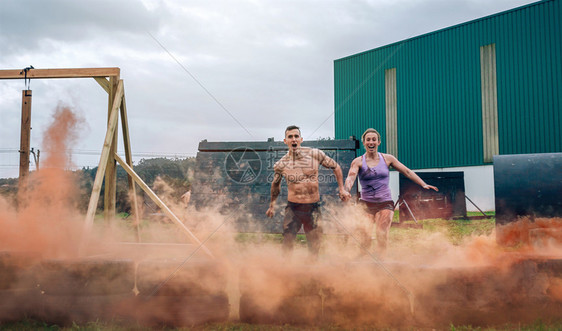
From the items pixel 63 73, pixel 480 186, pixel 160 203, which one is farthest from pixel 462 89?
pixel 63 73

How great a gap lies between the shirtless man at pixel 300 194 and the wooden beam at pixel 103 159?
2.29 metres

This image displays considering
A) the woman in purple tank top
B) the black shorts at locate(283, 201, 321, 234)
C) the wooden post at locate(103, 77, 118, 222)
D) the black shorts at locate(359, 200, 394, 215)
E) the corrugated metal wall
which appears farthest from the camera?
the corrugated metal wall

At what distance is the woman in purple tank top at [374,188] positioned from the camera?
5930 millimetres

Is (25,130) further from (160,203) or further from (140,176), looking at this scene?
(140,176)

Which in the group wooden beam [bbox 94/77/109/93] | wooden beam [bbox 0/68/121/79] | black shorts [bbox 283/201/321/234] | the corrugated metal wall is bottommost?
black shorts [bbox 283/201/321/234]

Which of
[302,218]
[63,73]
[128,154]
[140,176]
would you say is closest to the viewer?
[302,218]

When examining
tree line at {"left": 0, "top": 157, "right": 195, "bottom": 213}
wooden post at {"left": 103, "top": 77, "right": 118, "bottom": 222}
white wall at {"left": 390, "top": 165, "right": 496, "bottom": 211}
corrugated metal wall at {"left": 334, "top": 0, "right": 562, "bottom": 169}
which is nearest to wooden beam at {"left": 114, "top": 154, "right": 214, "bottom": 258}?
wooden post at {"left": 103, "top": 77, "right": 118, "bottom": 222}

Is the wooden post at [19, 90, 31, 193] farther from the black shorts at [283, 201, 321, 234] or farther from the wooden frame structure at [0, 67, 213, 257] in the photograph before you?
the black shorts at [283, 201, 321, 234]

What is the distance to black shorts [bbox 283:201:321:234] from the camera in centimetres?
559

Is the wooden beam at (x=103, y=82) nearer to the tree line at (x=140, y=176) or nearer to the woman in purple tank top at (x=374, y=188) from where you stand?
the tree line at (x=140, y=176)

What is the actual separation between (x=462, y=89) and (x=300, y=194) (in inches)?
721

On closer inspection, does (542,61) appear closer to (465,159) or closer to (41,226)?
(465,159)

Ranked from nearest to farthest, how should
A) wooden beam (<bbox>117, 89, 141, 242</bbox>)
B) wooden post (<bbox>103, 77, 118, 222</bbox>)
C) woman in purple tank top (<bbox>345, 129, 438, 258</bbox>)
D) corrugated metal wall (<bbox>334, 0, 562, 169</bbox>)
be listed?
1. woman in purple tank top (<bbox>345, 129, 438, 258</bbox>)
2. wooden post (<bbox>103, 77, 118, 222</bbox>)
3. wooden beam (<bbox>117, 89, 141, 242</bbox>)
4. corrugated metal wall (<bbox>334, 0, 562, 169</bbox>)

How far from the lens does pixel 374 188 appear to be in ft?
20.1
